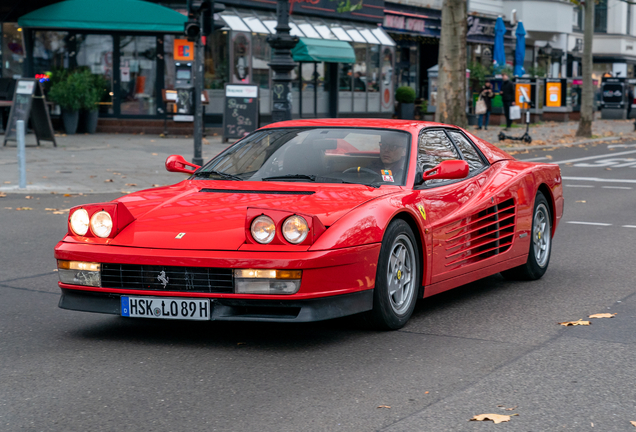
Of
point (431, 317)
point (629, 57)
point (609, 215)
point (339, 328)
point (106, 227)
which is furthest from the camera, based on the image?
point (629, 57)

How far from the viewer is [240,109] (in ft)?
73.3

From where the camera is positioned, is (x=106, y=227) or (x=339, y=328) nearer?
(x=106, y=227)

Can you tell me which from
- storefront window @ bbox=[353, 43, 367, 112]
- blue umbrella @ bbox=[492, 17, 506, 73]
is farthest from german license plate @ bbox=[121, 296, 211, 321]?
blue umbrella @ bbox=[492, 17, 506, 73]

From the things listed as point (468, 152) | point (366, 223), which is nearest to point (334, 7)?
point (468, 152)

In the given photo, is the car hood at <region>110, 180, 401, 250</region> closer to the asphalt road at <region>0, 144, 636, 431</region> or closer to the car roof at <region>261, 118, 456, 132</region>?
the asphalt road at <region>0, 144, 636, 431</region>

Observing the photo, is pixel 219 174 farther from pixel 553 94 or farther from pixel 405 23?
pixel 553 94

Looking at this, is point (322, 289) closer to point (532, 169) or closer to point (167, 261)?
point (167, 261)

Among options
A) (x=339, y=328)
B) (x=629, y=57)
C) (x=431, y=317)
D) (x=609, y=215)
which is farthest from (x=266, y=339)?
(x=629, y=57)

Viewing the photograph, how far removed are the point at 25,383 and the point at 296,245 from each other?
1511 mm

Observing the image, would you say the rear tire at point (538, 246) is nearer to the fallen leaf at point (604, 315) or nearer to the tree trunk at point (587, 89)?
the fallen leaf at point (604, 315)

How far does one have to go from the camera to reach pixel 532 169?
7.34 metres

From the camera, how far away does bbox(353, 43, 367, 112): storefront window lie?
32812 mm

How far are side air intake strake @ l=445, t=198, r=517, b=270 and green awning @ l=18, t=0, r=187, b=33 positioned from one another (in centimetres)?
1907

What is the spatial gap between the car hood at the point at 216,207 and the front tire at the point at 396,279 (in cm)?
28
